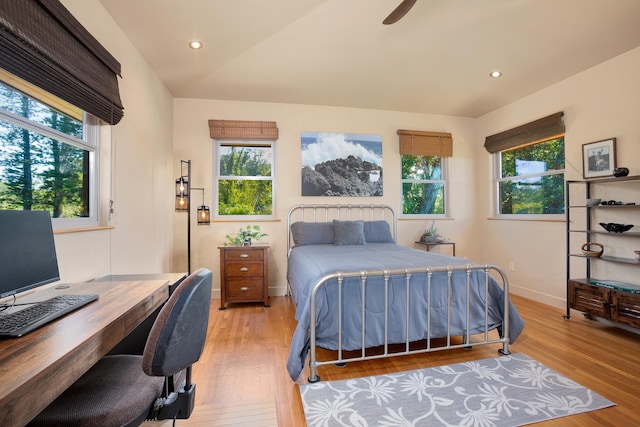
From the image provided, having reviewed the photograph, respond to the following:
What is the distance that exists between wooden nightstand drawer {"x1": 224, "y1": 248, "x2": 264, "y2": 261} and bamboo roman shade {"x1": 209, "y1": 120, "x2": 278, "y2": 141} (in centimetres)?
147

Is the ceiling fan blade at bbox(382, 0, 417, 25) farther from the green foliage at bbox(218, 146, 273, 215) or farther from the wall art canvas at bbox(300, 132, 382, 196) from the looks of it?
the green foliage at bbox(218, 146, 273, 215)

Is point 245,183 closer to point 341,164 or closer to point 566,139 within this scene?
point 341,164

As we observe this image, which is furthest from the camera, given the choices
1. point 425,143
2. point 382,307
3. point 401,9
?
point 425,143

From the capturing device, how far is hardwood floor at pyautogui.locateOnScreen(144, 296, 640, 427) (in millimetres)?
1571

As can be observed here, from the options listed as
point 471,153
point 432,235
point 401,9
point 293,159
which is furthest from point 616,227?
point 293,159

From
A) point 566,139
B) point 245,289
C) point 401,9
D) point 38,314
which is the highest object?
point 401,9

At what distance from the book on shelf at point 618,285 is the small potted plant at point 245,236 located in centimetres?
345

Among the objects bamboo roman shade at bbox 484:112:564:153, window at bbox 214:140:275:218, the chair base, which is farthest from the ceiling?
the chair base

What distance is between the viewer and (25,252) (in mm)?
1101

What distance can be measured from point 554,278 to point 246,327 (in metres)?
3.46

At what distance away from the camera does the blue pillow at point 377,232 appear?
12.1 feet

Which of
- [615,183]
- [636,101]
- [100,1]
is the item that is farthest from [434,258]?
[100,1]

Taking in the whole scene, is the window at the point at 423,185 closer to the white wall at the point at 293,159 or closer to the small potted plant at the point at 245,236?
the white wall at the point at 293,159

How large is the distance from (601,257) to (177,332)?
11.9 ft
